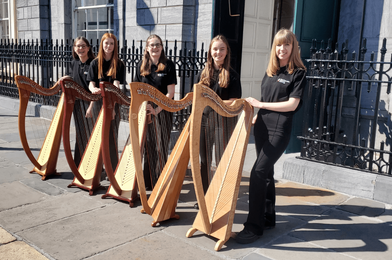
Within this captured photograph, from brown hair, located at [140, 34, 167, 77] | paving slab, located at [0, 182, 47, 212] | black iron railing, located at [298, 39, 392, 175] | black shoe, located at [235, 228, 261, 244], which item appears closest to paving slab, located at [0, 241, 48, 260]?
paving slab, located at [0, 182, 47, 212]

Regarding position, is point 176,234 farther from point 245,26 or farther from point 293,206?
point 245,26

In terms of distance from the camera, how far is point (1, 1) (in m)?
14.0

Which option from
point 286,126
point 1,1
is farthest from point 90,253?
point 1,1

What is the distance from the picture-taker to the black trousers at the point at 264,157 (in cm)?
305

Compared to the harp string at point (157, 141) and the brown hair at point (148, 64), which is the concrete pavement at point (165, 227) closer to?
the harp string at point (157, 141)

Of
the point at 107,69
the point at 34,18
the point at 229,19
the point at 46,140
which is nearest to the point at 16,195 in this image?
the point at 46,140

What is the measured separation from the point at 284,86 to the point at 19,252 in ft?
8.02

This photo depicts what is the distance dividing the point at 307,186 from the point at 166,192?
6.81 ft

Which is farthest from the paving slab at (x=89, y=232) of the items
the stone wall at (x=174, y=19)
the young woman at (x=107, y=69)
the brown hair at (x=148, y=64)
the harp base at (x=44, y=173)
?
the stone wall at (x=174, y=19)

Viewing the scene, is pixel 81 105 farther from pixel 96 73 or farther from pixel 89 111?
pixel 96 73

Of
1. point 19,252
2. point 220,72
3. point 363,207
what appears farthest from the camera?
point 363,207

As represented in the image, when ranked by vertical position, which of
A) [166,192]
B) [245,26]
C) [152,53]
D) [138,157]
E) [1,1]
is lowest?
[166,192]

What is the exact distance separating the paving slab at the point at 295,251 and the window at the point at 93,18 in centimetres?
836

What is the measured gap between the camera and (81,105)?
4.30 m
